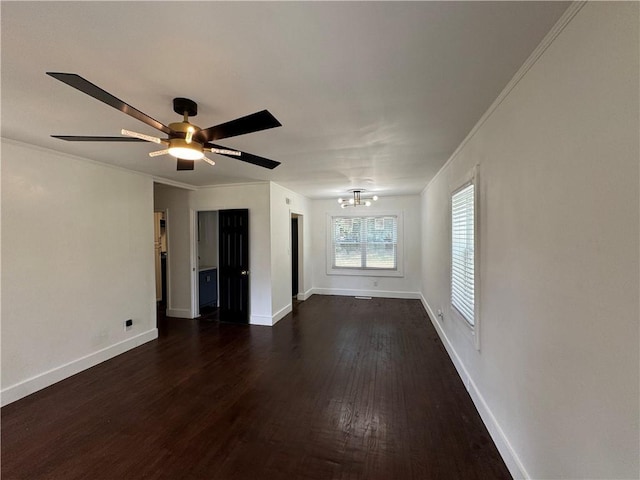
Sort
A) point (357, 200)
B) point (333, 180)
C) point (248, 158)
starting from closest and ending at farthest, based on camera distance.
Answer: point (248, 158) < point (333, 180) < point (357, 200)

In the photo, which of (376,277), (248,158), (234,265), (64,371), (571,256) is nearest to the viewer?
(571,256)

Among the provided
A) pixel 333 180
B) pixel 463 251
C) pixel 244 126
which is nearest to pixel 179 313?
pixel 333 180

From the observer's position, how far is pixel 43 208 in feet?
9.41

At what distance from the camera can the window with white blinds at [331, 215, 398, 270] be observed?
671 cm

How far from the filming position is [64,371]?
3.01 m

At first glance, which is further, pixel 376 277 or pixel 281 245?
pixel 376 277

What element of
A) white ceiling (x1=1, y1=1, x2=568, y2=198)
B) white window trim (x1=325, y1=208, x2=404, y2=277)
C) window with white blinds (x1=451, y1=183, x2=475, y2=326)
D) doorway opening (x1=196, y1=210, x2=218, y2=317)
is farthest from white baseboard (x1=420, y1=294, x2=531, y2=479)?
doorway opening (x1=196, y1=210, x2=218, y2=317)

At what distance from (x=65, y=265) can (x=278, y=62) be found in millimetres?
3397

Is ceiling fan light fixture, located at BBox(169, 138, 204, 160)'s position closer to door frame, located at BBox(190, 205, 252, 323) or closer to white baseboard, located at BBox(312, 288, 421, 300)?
door frame, located at BBox(190, 205, 252, 323)

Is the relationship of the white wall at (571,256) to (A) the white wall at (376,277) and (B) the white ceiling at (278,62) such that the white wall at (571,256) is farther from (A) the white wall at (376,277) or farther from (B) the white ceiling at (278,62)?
(A) the white wall at (376,277)

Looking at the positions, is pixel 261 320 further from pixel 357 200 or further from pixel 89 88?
pixel 89 88

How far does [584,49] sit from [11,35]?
2.53m

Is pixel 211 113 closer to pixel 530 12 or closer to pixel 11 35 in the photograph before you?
pixel 11 35

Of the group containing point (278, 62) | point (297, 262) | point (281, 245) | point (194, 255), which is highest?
point (278, 62)
